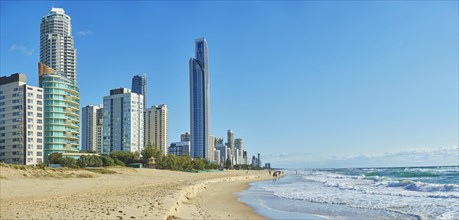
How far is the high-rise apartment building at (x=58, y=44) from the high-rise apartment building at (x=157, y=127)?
3470 centimetres

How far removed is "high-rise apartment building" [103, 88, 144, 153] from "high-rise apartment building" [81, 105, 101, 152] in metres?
34.3

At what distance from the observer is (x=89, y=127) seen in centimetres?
15338

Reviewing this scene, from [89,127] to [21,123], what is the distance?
8282 centimetres

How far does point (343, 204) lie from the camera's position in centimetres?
2564

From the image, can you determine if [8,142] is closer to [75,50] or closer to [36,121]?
[36,121]

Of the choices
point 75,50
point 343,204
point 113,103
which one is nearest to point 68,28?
point 75,50

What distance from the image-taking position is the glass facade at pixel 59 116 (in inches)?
2982

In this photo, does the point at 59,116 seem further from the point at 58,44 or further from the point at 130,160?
the point at 58,44

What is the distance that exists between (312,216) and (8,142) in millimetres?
68516

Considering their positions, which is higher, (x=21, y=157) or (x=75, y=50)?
(x=75, y=50)

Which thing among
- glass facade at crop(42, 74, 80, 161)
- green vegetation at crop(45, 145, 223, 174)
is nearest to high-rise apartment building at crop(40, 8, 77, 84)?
green vegetation at crop(45, 145, 223, 174)

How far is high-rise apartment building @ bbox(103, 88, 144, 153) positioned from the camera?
4589 inches

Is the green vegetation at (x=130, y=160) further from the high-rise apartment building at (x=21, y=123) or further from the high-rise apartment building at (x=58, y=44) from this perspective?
the high-rise apartment building at (x=58, y=44)

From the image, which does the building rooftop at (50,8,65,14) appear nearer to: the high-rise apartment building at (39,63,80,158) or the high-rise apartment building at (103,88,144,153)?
the high-rise apartment building at (103,88,144,153)
